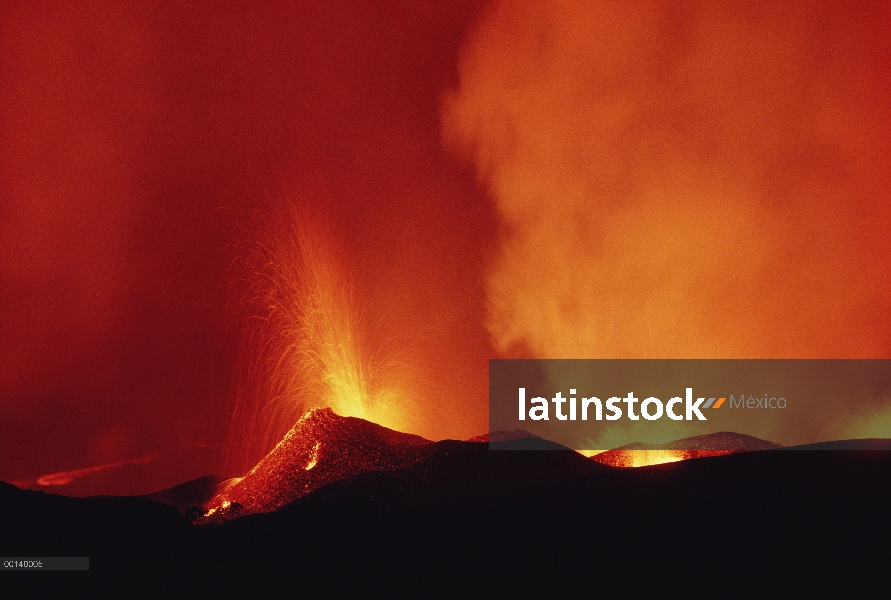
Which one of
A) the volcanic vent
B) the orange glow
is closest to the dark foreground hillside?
the volcanic vent

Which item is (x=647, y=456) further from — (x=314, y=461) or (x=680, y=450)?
(x=314, y=461)

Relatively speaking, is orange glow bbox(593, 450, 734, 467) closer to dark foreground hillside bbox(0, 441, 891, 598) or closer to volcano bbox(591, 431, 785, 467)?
volcano bbox(591, 431, 785, 467)

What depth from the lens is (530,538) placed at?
27.6ft

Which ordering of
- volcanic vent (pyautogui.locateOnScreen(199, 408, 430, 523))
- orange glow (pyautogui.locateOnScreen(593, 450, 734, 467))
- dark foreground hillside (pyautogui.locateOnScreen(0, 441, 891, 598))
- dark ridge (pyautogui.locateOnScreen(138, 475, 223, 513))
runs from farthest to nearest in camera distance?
dark ridge (pyautogui.locateOnScreen(138, 475, 223, 513)), orange glow (pyautogui.locateOnScreen(593, 450, 734, 467)), volcanic vent (pyautogui.locateOnScreen(199, 408, 430, 523)), dark foreground hillside (pyautogui.locateOnScreen(0, 441, 891, 598))

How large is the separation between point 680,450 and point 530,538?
7.99 metres

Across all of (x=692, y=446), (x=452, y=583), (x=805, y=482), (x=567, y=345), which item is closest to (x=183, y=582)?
(x=452, y=583)

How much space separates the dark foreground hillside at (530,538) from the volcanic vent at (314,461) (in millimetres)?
1410

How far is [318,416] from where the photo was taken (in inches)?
555

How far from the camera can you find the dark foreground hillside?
7.62 metres

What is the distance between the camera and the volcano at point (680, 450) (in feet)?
48.8

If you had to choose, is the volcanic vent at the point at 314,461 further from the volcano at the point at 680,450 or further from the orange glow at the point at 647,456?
the volcano at the point at 680,450

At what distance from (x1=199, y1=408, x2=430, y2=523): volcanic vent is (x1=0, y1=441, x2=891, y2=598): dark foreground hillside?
Result: 1410 mm

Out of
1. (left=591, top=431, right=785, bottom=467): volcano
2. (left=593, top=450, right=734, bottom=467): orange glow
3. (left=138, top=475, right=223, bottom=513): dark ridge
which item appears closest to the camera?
(left=593, top=450, right=734, bottom=467): orange glow

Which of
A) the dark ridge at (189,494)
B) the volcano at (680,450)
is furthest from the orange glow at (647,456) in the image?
the dark ridge at (189,494)
